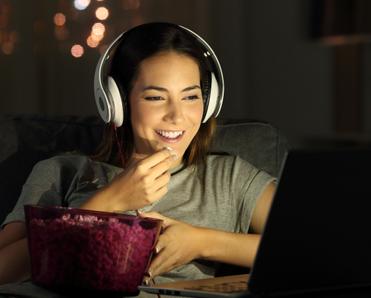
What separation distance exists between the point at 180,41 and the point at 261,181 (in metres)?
0.32

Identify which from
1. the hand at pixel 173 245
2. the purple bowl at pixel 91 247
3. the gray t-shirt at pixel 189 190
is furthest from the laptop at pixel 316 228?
the gray t-shirt at pixel 189 190

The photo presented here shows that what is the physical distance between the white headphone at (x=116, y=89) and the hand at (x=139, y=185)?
0.18 m

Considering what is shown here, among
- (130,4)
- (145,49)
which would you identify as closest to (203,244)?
(145,49)

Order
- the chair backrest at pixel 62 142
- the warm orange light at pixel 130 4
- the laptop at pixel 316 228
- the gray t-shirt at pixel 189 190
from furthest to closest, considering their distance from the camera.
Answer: the warm orange light at pixel 130 4, the chair backrest at pixel 62 142, the gray t-shirt at pixel 189 190, the laptop at pixel 316 228

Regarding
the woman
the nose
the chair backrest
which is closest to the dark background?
the chair backrest

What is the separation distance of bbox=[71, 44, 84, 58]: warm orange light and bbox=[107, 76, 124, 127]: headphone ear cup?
2.96 metres

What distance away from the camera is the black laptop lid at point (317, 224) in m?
1.25

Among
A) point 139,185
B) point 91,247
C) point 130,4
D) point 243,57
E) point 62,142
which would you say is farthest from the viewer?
point 243,57

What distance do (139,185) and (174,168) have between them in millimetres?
335

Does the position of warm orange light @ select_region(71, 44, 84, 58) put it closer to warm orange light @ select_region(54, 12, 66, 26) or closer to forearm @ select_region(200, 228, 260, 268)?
warm orange light @ select_region(54, 12, 66, 26)

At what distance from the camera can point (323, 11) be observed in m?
4.43

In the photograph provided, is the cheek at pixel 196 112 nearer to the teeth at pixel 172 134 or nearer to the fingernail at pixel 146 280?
the teeth at pixel 172 134

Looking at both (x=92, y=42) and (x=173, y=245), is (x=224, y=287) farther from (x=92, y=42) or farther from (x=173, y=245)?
(x=92, y=42)

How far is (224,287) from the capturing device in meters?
1.44
